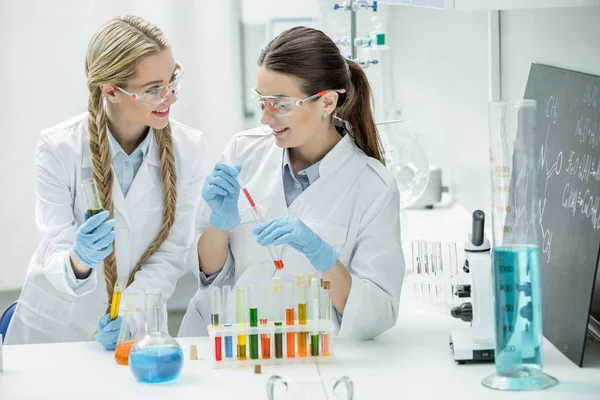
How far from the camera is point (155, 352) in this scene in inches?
70.8

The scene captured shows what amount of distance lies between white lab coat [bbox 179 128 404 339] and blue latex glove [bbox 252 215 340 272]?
0.11 meters

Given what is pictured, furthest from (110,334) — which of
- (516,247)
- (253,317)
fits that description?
(516,247)

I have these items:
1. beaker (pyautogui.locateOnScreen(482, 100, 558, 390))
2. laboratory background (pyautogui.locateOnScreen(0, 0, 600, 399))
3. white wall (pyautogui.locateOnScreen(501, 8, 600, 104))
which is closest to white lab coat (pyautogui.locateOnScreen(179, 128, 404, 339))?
beaker (pyautogui.locateOnScreen(482, 100, 558, 390))

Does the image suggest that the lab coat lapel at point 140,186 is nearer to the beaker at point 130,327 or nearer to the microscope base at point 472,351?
the beaker at point 130,327

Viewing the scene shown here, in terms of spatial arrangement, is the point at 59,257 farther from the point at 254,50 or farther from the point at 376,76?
the point at 254,50

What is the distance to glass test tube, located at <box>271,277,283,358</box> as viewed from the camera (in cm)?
192

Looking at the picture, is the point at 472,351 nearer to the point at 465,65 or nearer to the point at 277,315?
the point at 277,315

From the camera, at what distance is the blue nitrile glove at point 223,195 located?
2102 millimetres

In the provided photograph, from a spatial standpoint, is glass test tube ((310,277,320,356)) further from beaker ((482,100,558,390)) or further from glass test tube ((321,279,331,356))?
beaker ((482,100,558,390))

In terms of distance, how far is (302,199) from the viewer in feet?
7.47

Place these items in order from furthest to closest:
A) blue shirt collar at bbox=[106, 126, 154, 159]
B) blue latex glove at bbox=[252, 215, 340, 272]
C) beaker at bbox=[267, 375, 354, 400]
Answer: blue shirt collar at bbox=[106, 126, 154, 159] < blue latex glove at bbox=[252, 215, 340, 272] < beaker at bbox=[267, 375, 354, 400]

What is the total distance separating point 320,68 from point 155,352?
2.75 ft

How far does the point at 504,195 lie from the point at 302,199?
70cm

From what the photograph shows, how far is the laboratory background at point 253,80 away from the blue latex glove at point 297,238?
122cm
